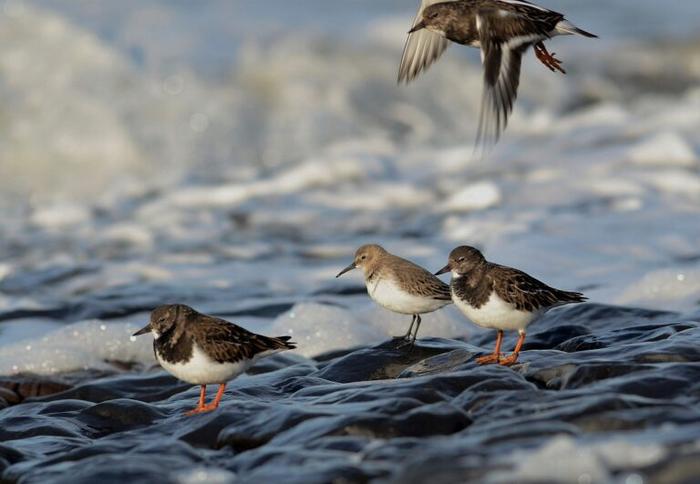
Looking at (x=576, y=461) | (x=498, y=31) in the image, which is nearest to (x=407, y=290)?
(x=498, y=31)

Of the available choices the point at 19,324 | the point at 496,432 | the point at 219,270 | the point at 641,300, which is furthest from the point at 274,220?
the point at 496,432

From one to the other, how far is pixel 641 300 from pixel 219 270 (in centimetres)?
404

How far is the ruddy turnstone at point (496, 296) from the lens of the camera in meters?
5.77

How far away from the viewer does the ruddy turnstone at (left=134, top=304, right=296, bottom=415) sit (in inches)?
212

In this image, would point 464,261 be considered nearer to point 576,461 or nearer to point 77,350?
point 576,461

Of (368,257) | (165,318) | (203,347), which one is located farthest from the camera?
(368,257)

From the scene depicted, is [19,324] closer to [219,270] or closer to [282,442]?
[219,270]

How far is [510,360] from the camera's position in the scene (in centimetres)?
571

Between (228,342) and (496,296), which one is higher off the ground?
(496,296)

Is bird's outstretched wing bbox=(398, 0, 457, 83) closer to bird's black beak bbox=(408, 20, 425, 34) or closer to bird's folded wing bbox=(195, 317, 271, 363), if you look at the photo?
bird's black beak bbox=(408, 20, 425, 34)

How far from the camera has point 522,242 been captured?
991cm

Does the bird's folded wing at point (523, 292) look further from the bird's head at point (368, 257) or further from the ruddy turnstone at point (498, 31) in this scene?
the bird's head at point (368, 257)

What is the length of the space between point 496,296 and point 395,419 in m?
1.39

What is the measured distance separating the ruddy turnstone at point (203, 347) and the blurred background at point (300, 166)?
5.60ft
